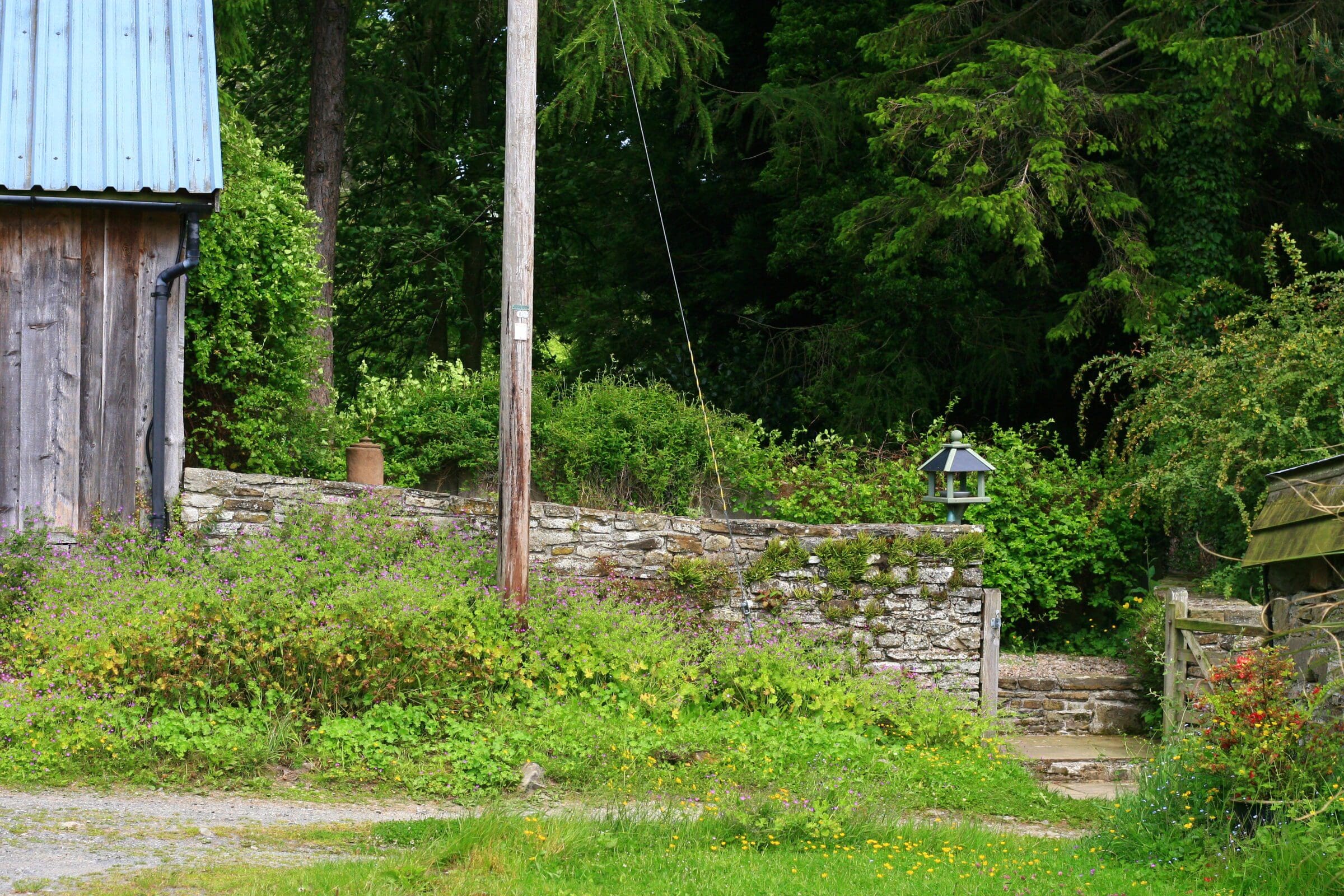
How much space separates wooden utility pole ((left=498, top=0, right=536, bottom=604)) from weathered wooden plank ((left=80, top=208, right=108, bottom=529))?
3357 millimetres

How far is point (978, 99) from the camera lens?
40.5 ft

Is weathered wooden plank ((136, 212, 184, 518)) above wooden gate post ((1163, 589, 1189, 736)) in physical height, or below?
above

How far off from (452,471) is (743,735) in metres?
5.05

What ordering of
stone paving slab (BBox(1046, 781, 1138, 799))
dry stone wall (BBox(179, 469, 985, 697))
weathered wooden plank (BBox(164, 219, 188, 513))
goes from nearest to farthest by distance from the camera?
stone paving slab (BBox(1046, 781, 1138, 799)), weathered wooden plank (BBox(164, 219, 188, 513)), dry stone wall (BBox(179, 469, 985, 697))

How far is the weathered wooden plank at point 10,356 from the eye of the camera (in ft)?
31.0

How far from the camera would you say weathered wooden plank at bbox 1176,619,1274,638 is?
9.48 metres

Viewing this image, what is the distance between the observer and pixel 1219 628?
9711 millimetres

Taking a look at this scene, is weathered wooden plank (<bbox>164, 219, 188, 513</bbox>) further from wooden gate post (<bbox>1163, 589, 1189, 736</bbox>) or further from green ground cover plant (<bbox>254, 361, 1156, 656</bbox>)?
wooden gate post (<bbox>1163, 589, 1189, 736</bbox>)

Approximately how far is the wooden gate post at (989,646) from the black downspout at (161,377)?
22.4 feet

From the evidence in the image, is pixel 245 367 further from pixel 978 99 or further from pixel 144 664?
pixel 978 99

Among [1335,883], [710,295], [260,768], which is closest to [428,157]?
[710,295]

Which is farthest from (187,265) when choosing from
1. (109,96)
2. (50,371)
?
(109,96)

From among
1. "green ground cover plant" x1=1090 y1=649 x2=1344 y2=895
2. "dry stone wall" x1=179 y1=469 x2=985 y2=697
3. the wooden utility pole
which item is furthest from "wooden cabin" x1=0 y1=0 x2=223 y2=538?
"green ground cover plant" x1=1090 y1=649 x2=1344 y2=895

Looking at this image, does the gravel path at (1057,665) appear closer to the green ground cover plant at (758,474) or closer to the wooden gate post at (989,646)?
the green ground cover plant at (758,474)
